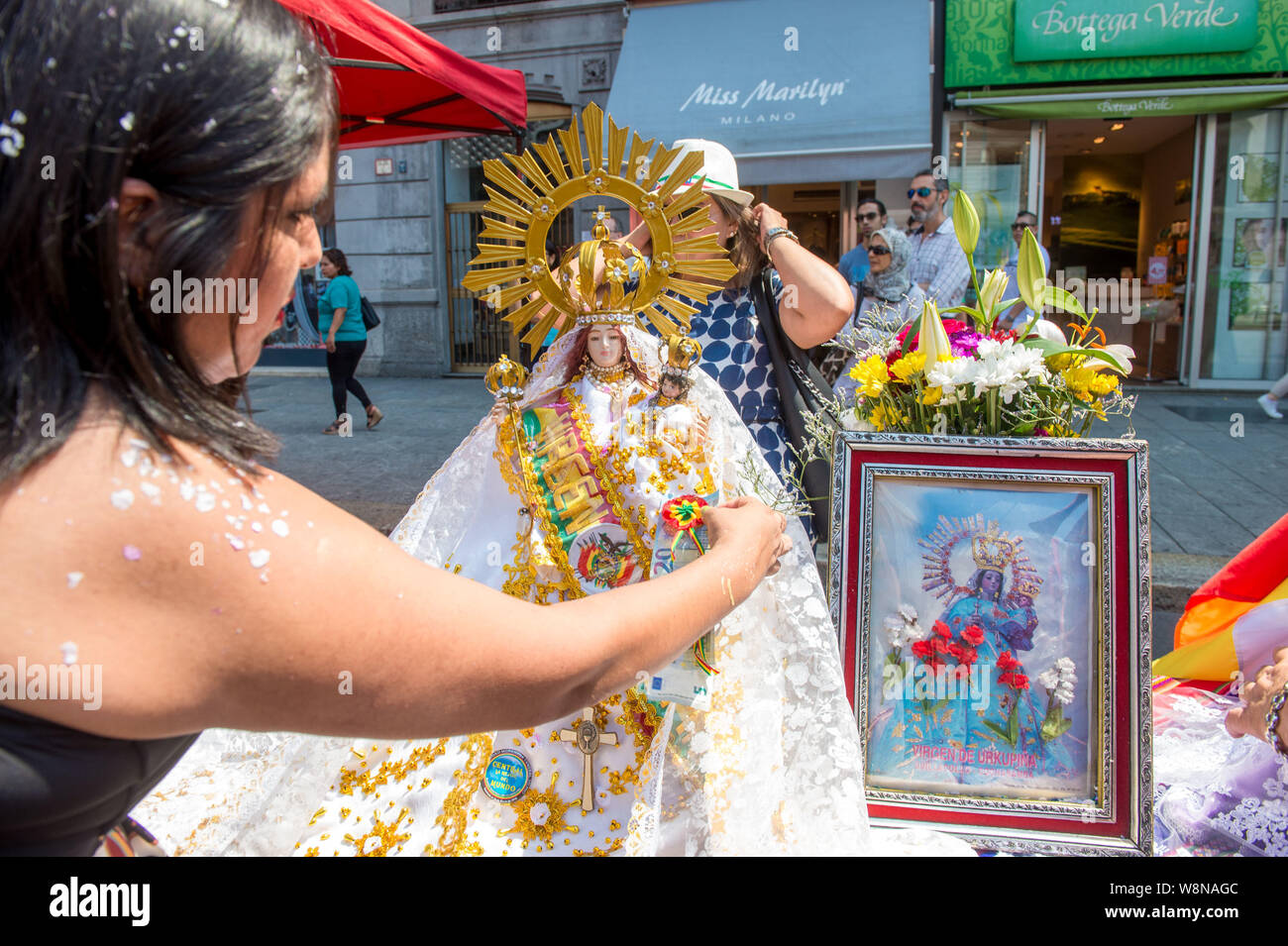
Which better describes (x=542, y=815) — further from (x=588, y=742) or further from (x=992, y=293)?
(x=992, y=293)

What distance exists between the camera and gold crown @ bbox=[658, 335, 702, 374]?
5.95 ft

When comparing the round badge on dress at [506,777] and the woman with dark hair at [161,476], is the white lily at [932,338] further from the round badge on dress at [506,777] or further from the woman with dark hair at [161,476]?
the woman with dark hair at [161,476]

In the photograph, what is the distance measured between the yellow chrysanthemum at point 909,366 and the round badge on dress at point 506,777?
116 cm

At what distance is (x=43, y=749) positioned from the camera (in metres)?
0.68

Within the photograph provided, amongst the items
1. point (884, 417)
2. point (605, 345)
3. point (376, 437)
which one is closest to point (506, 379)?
point (605, 345)

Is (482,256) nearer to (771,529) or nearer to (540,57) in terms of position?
(771,529)

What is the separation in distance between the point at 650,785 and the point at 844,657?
51cm

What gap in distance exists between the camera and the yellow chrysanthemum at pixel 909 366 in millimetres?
1885

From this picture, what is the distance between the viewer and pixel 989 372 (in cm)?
181

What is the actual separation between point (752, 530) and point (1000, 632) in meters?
0.96

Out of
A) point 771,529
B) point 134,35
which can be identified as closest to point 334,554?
point 134,35

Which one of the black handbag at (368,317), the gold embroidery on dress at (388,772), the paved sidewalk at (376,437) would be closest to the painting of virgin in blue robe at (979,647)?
the gold embroidery on dress at (388,772)

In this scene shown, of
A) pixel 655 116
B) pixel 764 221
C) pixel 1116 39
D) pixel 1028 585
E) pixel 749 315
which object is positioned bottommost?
pixel 1028 585

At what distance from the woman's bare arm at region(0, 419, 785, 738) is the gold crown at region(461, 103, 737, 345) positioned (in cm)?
118
